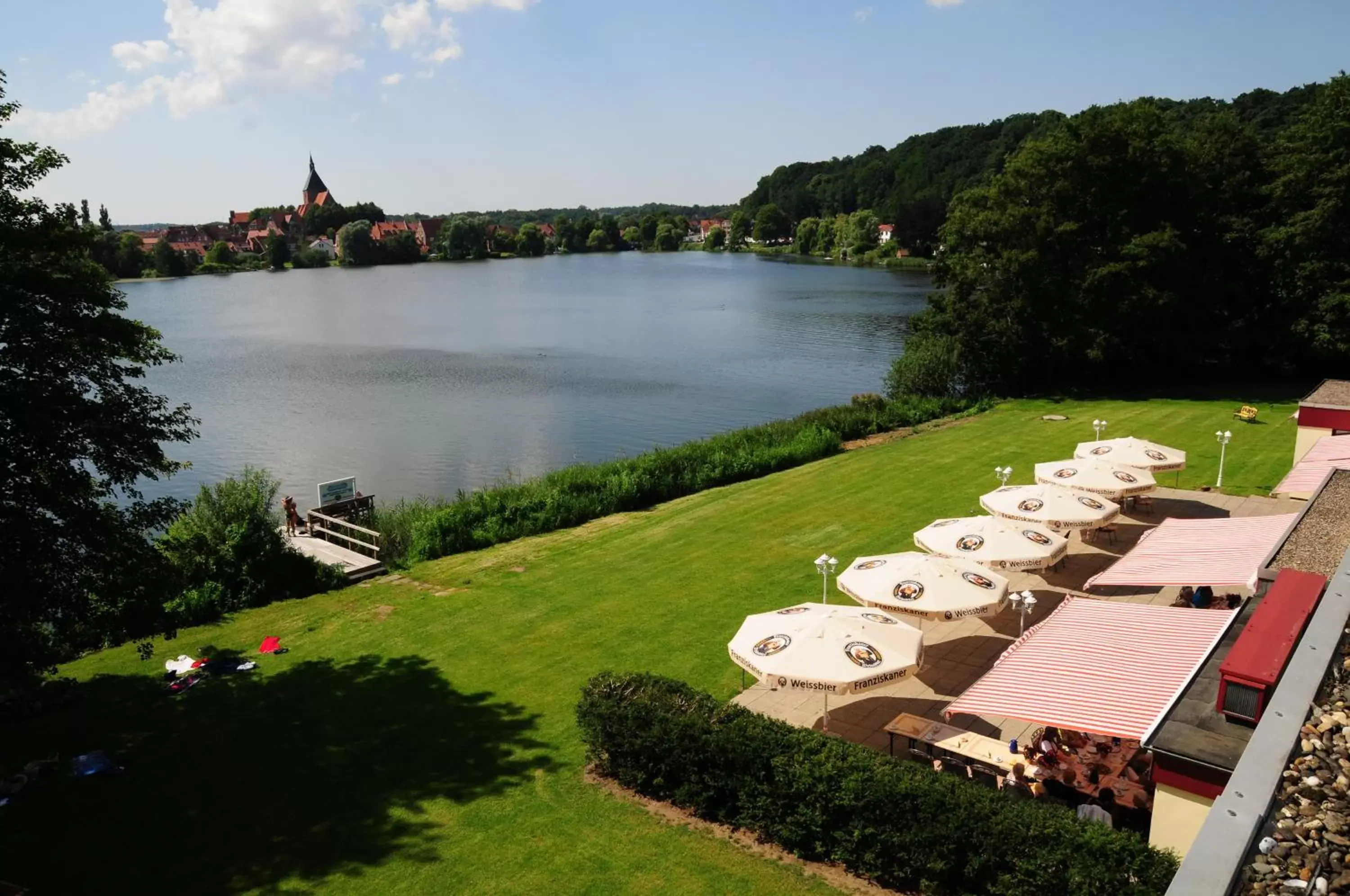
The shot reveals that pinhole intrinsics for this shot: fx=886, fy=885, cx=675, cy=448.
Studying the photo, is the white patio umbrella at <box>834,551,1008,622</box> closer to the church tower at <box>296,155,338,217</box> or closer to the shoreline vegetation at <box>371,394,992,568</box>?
the shoreline vegetation at <box>371,394,992,568</box>

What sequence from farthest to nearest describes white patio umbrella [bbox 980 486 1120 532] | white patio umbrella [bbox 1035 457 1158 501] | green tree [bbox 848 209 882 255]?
green tree [bbox 848 209 882 255], white patio umbrella [bbox 1035 457 1158 501], white patio umbrella [bbox 980 486 1120 532]

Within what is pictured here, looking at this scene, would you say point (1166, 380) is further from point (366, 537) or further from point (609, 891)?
point (609, 891)

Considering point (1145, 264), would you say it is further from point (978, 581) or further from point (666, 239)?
point (666, 239)

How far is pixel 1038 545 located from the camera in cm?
1428

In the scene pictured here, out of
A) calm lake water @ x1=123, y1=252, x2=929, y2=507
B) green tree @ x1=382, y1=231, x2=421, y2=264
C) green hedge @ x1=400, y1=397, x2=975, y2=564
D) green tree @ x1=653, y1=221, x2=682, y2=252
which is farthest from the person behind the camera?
green tree @ x1=653, y1=221, x2=682, y2=252

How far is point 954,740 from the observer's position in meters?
10.3

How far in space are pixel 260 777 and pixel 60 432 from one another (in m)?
5.03

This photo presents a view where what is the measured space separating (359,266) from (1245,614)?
157m

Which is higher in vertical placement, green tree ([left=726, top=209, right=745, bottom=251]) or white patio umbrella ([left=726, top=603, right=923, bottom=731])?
green tree ([left=726, top=209, right=745, bottom=251])

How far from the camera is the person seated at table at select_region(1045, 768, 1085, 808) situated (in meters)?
9.27

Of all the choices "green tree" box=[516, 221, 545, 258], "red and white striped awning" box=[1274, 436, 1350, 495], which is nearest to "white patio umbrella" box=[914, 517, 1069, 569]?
"red and white striped awning" box=[1274, 436, 1350, 495]

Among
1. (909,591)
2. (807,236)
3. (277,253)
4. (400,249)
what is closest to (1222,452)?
(909,591)

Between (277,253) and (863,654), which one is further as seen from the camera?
(277,253)

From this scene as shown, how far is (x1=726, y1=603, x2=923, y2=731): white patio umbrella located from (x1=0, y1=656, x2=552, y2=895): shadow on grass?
10.3ft
